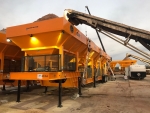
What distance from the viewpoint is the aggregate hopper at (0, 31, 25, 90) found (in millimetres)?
9117

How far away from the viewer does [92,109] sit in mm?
6496

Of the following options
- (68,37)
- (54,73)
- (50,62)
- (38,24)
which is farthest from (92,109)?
(38,24)

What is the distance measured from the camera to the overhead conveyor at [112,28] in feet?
25.7

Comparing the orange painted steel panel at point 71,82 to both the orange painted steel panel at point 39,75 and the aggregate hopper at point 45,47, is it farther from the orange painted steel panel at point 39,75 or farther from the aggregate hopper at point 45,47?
the orange painted steel panel at point 39,75

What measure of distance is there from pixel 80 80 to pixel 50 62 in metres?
3.13

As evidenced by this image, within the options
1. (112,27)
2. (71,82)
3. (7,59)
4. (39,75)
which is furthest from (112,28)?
(7,59)

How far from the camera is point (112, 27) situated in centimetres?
894

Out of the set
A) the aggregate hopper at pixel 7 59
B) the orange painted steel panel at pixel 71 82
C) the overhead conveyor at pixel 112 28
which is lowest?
the orange painted steel panel at pixel 71 82

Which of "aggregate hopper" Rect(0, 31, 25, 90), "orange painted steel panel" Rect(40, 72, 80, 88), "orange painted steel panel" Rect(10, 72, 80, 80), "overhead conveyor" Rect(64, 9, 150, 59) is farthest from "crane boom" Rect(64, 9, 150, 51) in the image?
"aggregate hopper" Rect(0, 31, 25, 90)

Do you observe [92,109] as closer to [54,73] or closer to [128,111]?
[128,111]

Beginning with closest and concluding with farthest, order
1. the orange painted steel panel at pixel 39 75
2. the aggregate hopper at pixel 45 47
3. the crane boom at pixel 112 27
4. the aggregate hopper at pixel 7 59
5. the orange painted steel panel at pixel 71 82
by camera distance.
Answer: the orange painted steel panel at pixel 39 75, the aggregate hopper at pixel 45 47, the crane boom at pixel 112 27, the orange painted steel panel at pixel 71 82, the aggregate hopper at pixel 7 59

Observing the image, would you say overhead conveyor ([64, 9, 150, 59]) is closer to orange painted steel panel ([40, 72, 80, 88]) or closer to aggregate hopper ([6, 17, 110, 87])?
aggregate hopper ([6, 17, 110, 87])

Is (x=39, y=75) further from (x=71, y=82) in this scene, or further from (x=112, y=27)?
(x=112, y=27)

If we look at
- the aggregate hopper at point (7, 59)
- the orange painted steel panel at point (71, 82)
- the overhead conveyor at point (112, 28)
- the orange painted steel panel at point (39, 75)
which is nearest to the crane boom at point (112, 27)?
the overhead conveyor at point (112, 28)
